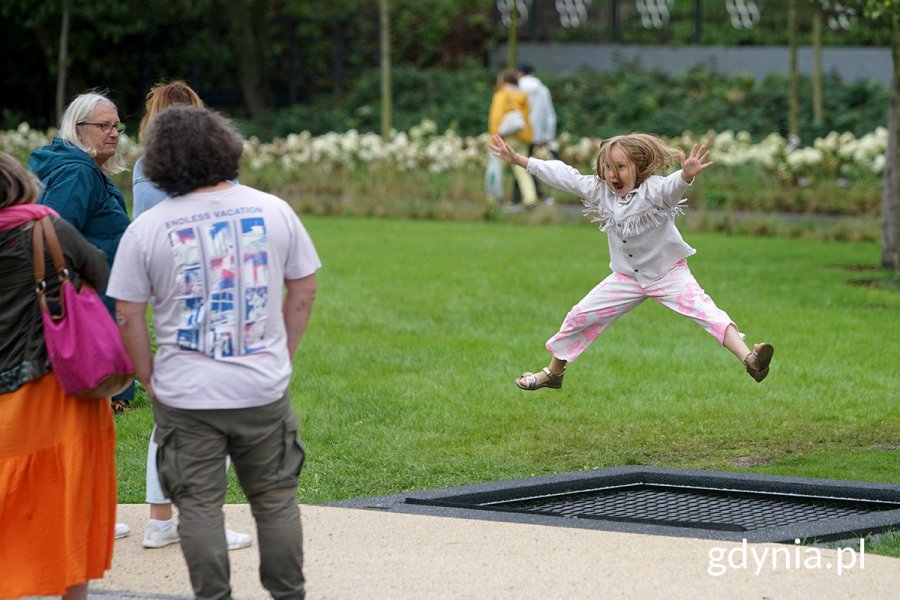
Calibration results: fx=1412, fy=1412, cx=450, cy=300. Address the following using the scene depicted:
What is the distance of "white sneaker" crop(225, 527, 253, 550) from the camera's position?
18.0 feet

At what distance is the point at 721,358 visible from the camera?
31.4ft

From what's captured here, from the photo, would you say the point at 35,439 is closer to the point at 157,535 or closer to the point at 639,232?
the point at 157,535

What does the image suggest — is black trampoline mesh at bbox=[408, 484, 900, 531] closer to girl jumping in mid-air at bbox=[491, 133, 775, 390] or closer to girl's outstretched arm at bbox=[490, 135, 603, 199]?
girl jumping in mid-air at bbox=[491, 133, 775, 390]

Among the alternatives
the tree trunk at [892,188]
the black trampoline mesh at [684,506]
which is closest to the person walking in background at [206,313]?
the black trampoline mesh at [684,506]

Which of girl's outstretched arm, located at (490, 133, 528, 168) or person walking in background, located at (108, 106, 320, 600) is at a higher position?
girl's outstretched arm, located at (490, 133, 528, 168)

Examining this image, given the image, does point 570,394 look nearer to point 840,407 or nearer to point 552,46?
point 840,407

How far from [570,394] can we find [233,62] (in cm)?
2354

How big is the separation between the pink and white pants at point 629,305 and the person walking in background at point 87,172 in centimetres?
231

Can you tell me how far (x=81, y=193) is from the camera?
205 inches

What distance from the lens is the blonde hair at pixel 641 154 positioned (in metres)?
6.20

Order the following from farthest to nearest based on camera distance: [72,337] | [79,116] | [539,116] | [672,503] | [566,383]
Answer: [539,116] < [566,383] < [672,503] < [79,116] < [72,337]

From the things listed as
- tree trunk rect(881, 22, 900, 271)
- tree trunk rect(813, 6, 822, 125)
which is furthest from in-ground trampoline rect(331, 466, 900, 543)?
tree trunk rect(813, 6, 822, 125)

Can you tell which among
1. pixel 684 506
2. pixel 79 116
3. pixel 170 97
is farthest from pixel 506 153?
pixel 79 116

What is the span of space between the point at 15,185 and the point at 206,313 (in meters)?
0.81
